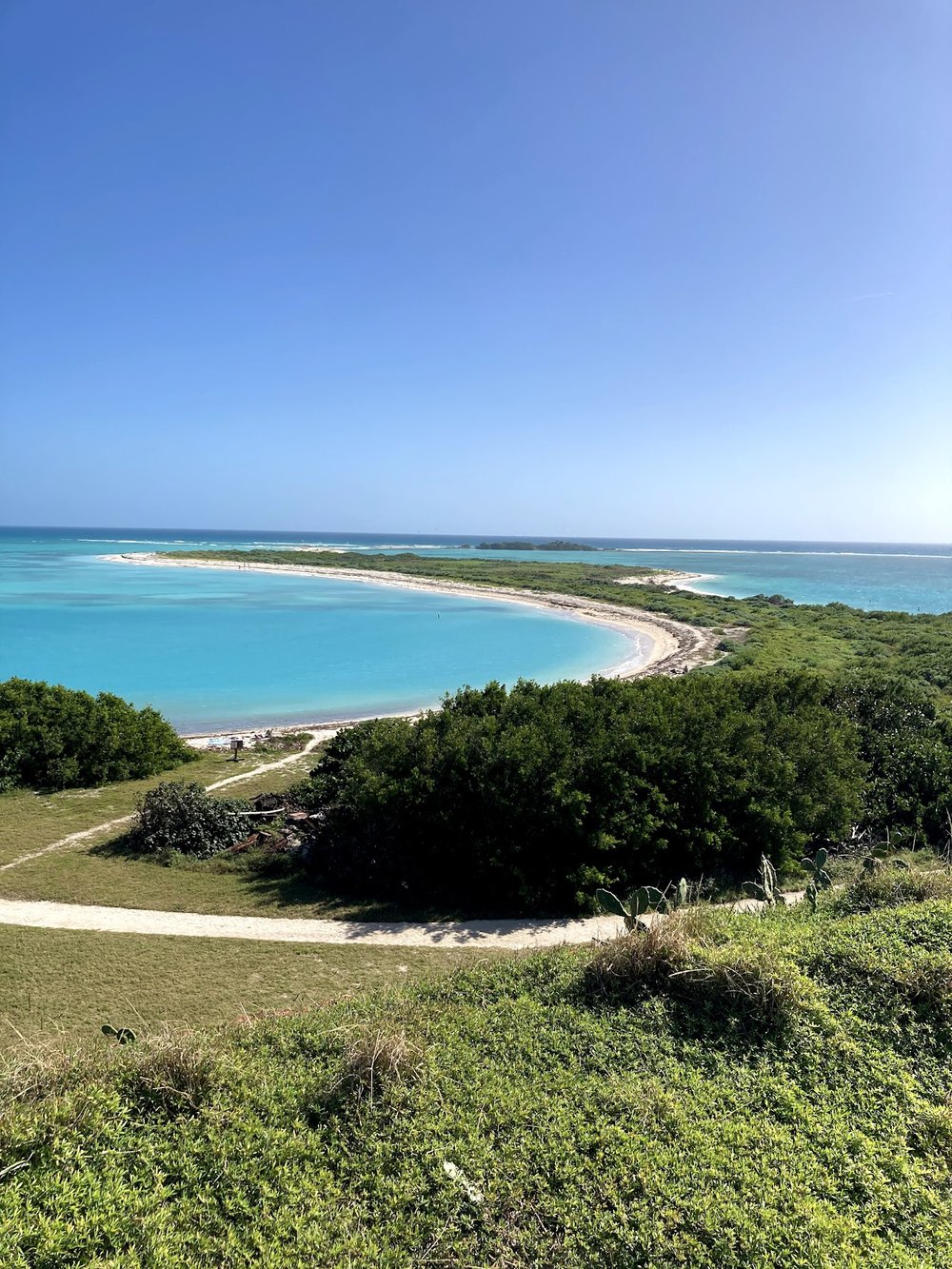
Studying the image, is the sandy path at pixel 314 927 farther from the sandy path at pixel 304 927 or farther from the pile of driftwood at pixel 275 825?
the pile of driftwood at pixel 275 825

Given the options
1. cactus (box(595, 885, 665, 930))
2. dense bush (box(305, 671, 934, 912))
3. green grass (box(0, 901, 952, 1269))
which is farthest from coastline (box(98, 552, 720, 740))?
green grass (box(0, 901, 952, 1269))

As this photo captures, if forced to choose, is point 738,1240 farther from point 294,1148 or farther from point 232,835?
point 232,835

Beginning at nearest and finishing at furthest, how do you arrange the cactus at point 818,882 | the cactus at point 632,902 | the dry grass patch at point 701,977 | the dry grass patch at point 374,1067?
the dry grass patch at point 374,1067 < the dry grass patch at point 701,977 < the cactus at point 632,902 < the cactus at point 818,882

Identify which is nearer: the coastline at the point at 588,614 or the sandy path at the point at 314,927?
the sandy path at the point at 314,927

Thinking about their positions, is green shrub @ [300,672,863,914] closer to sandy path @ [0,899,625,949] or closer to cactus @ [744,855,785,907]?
sandy path @ [0,899,625,949]

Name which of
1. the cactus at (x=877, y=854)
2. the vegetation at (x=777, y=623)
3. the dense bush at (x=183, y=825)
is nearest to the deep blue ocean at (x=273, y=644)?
the vegetation at (x=777, y=623)

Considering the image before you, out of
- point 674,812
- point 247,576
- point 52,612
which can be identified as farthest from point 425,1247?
point 247,576
